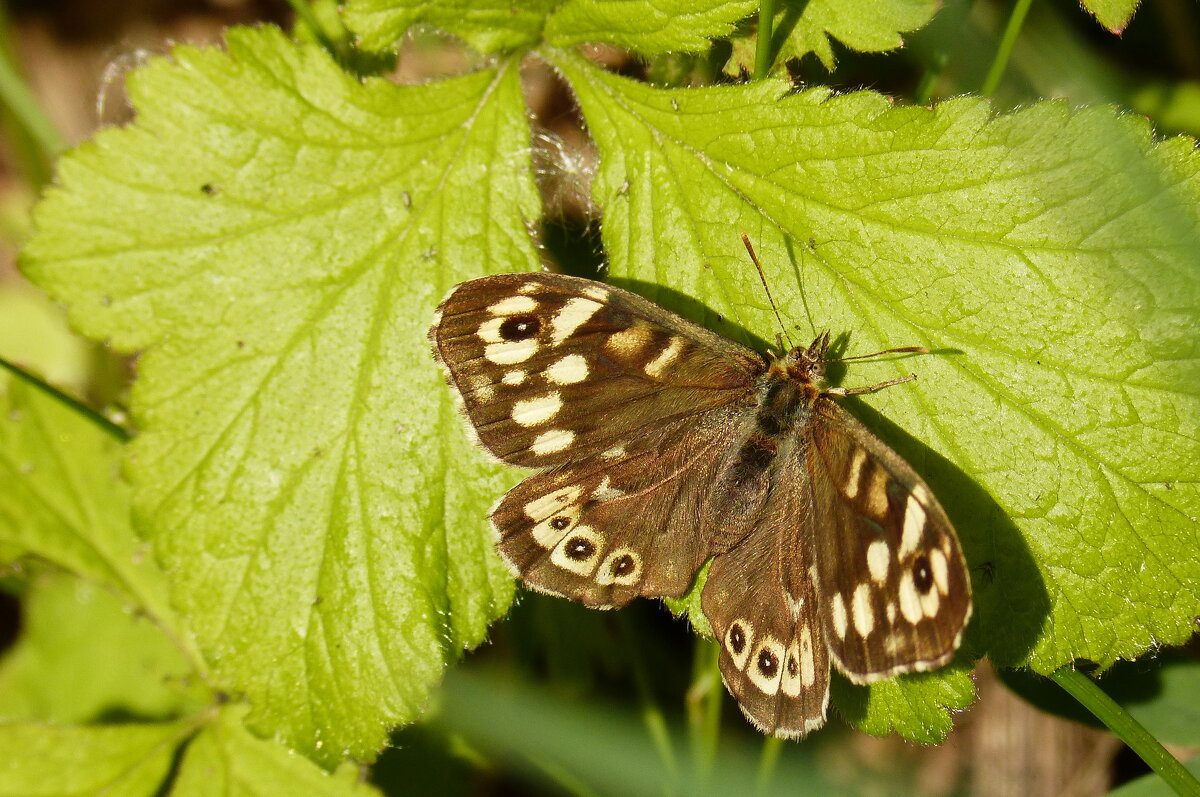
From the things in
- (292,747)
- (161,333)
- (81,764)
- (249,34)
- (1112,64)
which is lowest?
(81,764)

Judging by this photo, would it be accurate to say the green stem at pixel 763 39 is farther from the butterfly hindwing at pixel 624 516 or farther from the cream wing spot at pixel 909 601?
the cream wing spot at pixel 909 601

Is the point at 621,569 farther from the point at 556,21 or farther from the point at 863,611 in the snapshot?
the point at 556,21

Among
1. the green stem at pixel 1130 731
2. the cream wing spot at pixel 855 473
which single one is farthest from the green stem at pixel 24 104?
the green stem at pixel 1130 731

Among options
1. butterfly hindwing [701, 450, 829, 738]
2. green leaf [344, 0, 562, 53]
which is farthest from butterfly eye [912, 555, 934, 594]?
green leaf [344, 0, 562, 53]

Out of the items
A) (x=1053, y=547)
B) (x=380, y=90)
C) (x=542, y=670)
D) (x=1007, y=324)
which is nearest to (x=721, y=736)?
(x=542, y=670)

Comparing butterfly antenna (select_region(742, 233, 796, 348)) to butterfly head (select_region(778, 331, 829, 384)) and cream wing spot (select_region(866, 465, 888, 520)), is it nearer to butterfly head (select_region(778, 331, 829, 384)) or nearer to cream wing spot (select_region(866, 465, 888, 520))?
butterfly head (select_region(778, 331, 829, 384))

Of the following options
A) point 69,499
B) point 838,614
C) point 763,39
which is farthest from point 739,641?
point 69,499

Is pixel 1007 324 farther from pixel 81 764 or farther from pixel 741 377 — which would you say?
pixel 81 764
